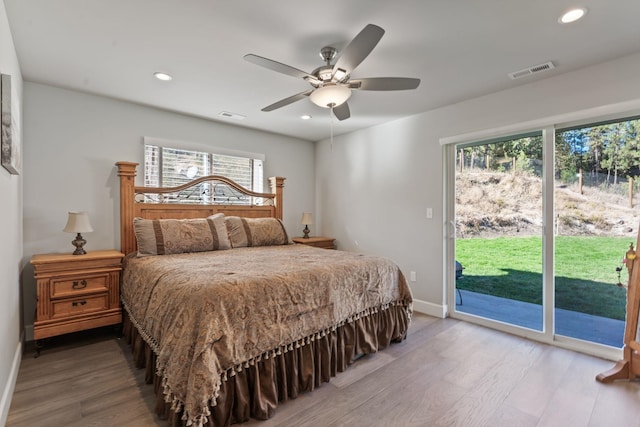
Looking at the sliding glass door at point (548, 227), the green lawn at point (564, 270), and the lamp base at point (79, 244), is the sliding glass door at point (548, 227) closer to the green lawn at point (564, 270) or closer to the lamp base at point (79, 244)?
the green lawn at point (564, 270)

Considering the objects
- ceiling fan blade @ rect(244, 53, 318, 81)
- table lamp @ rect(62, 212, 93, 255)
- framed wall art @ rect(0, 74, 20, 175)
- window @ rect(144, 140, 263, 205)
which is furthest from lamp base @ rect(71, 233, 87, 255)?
ceiling fan blade @ rect(244, 53, 318, 81)

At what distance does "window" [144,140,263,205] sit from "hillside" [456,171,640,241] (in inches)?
108

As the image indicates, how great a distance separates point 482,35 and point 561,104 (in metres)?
1.20

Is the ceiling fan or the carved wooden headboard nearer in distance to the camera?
the ceiling fan

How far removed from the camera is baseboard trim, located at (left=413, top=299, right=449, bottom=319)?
3.50 meters

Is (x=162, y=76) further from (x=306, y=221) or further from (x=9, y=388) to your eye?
(x=306, y=221)

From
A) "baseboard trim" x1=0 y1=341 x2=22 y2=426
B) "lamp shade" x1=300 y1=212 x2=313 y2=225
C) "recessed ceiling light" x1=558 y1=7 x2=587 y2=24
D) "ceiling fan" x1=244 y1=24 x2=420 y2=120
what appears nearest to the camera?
"baseboard trim" x1=0 y1=341 x2=22 y2=426

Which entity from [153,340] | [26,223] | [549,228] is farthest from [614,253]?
[26,223]

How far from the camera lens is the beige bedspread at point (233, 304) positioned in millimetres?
1577

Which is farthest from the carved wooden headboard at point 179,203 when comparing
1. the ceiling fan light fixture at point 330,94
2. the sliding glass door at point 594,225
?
the sliding glass door at point 594,225

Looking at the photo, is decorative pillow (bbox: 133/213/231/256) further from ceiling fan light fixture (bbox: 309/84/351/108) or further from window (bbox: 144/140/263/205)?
ceiling fan light fixture (bbox: 309/84/351/108)

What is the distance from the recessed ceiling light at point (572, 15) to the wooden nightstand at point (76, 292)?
12.7ft

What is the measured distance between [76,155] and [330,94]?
2663 mm

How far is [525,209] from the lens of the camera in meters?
3.02
